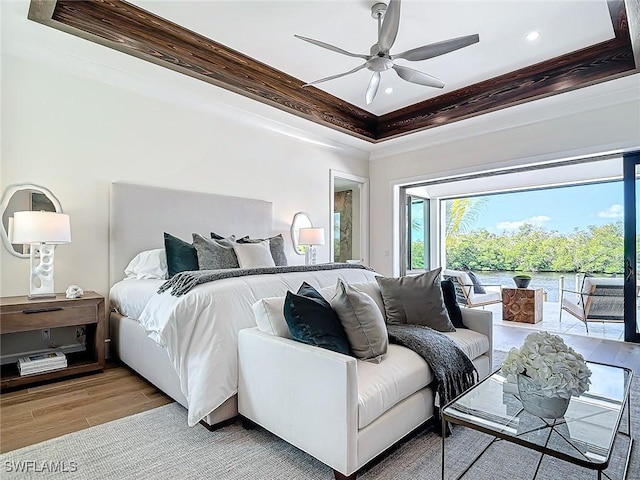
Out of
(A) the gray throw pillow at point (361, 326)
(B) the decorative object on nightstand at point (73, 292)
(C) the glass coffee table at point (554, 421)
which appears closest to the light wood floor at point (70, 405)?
(B) the decorative object on nightstand at point (73, 292)

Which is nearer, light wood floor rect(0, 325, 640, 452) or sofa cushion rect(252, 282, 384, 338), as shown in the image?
sofa cushion rect(252, 282, 384, 338)

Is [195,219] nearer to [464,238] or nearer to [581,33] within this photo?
[581,33]

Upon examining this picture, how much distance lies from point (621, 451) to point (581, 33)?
3506 millimetres

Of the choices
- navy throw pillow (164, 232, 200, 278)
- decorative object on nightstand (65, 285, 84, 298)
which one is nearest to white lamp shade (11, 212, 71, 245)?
decorative object on nightstand (65, 285, 84, 298)

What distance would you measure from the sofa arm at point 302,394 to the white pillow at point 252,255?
138 centimetres

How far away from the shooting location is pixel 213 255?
132 inches

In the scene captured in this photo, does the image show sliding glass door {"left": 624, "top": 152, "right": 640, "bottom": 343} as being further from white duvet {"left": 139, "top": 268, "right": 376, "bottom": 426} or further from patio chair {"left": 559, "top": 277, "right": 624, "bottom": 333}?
white duvet {"left": 139, "top": 268, "right": 376, "bottom": 426}

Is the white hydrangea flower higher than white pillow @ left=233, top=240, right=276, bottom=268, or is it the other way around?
white pillow @ left=233, top=240, right=276, bottom=268

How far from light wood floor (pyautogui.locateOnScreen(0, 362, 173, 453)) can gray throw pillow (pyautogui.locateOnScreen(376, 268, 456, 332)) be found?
1.74m

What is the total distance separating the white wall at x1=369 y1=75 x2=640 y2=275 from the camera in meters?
4.04

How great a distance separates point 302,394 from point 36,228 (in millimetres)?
2528

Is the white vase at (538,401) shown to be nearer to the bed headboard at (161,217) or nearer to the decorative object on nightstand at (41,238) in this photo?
the decorative object on nightstand at (41,238)

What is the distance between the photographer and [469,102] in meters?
4.63

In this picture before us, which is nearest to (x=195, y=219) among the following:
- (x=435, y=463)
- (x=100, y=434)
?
(x=100, y=434)
